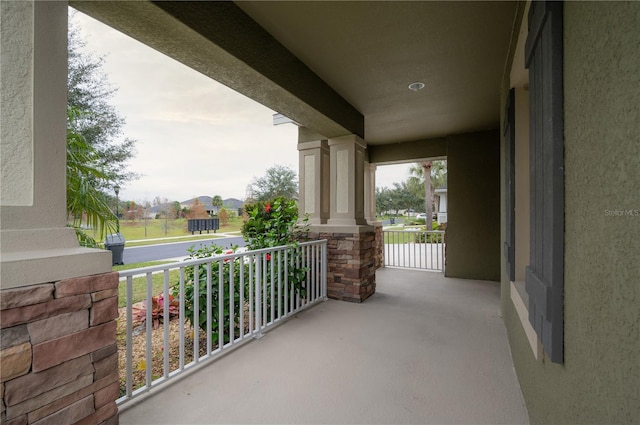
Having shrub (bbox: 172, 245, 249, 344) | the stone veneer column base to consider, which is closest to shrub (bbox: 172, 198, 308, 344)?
shrub (bbox: 172, 245, 249, 344)

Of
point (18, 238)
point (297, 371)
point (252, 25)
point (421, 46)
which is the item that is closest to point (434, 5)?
point (421, 46)

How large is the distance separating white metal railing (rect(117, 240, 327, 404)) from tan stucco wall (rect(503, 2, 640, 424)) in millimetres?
2185

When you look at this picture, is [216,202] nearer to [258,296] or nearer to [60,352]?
[258,296]

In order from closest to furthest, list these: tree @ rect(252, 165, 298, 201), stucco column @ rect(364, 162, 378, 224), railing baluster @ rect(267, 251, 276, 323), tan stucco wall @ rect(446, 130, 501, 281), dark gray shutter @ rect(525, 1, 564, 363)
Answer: dark gray shutter @ rect(525, 1, 564, 363) → railing baluster @ rect(267, 251, 276, 323) → tan stucco wall @ rect(446, 130, 501, 281) → stucco column @ rect(364, 162, 378, 224) → tree @ rect(252, 165, 298, 201)

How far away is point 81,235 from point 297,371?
209 centimetres

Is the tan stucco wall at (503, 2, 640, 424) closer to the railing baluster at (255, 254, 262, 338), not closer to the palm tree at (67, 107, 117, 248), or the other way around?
the railing baluster at (255, 254, 262, 338)

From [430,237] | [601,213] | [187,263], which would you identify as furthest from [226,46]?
[430,237]

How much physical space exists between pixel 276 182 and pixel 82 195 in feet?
45.2

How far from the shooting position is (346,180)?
453 cm

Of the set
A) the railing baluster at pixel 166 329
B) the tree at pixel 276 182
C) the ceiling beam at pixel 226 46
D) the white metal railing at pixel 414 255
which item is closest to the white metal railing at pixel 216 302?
the railing baluster at pixel 166 329

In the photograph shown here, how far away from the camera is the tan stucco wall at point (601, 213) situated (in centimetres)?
61

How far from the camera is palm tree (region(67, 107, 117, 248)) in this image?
2.13m

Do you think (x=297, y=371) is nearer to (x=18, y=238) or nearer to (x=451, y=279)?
(x=18, y=238)

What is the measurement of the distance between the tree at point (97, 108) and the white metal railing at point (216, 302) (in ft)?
13.0
